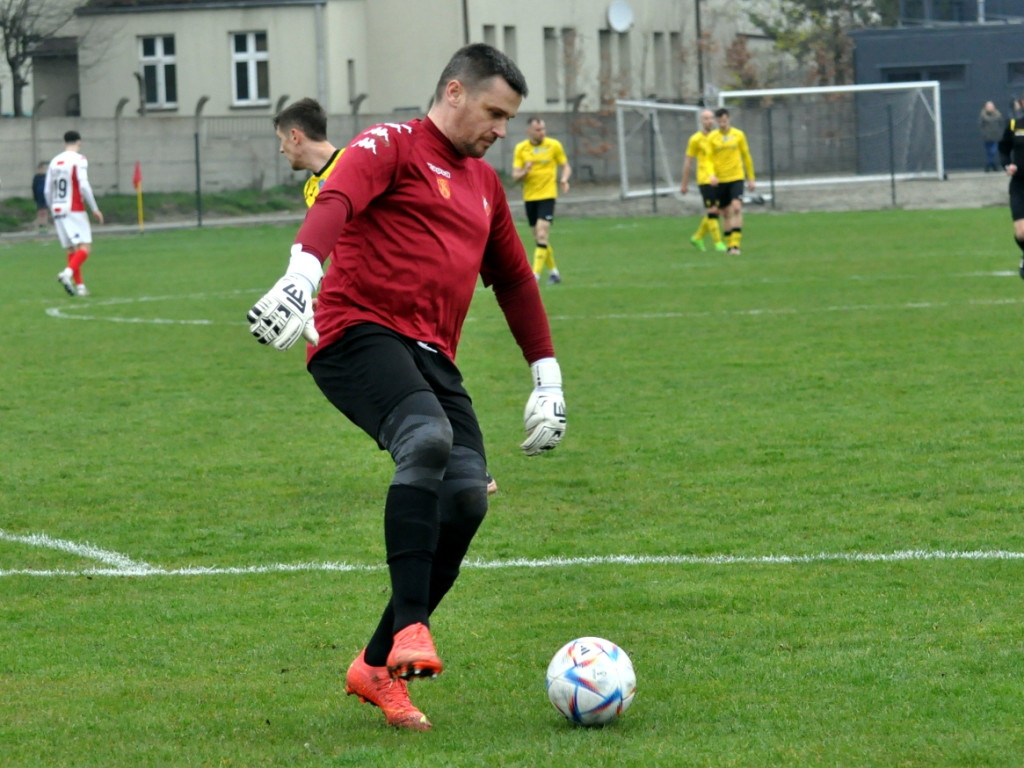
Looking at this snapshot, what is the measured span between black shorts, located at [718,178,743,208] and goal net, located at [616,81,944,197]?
49.5 feet

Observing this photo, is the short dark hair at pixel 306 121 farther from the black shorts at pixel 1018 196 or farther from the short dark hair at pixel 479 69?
the black shorts at pixel 1018 196

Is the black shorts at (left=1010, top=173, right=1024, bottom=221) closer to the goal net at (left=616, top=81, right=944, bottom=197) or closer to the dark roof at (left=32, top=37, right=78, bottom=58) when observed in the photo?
the goal net at (left=616, top=81, right=944, bottom=197)

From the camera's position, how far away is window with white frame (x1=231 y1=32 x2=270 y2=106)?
52.4 meters

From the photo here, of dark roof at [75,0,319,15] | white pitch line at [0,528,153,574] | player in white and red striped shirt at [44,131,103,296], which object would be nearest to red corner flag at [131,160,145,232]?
dark roof at [75,0,319,15]

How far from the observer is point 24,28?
48.2 m

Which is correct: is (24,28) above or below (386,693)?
above

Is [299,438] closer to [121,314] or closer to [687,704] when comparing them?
[687,704]

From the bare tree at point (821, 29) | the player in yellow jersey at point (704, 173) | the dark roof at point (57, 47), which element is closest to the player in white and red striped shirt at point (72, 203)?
the player in yellow jersey at point (704, 173)

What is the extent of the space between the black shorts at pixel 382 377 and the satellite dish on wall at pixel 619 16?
179 ft

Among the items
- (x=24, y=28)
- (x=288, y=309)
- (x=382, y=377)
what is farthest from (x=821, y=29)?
(x=288, y=309)

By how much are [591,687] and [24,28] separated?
155ft

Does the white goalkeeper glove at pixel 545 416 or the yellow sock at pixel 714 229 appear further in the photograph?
the yellow sock at pixel 714 229

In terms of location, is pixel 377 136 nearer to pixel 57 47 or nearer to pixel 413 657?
pixel 413 657

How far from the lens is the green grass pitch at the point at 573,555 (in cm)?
457
